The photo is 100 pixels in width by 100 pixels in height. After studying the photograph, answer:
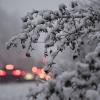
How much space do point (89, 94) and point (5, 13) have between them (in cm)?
5914

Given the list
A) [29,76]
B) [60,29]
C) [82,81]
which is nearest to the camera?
[82,81]

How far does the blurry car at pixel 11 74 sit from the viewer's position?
1893 cm

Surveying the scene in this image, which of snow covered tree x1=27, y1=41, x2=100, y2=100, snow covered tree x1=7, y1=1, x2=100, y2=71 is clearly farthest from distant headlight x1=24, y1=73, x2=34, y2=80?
snow covered tree x1=27, y1=41, x2=100, y2=100

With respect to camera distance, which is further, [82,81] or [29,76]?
[29,76]

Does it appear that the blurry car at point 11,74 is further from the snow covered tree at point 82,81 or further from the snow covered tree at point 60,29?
the snow covered tree at point 82,81

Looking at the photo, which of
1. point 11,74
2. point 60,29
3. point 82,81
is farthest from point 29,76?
point 82,81

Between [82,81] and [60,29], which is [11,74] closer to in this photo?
[60,29]

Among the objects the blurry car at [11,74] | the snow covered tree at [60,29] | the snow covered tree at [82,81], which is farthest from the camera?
the blurry car at [11,74]

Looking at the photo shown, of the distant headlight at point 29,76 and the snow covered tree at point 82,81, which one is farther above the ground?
the snow covered tree at point 82,81

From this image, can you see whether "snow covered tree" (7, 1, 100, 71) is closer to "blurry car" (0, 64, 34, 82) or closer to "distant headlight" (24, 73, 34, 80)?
"blurry car" (0, 64, 34, 82)

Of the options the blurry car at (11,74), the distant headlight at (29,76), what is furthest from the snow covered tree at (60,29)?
the distant headlight at (29,76)

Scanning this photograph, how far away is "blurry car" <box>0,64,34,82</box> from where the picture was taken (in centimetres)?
1893

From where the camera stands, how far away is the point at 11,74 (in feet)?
62.8

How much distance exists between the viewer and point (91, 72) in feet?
15.5
